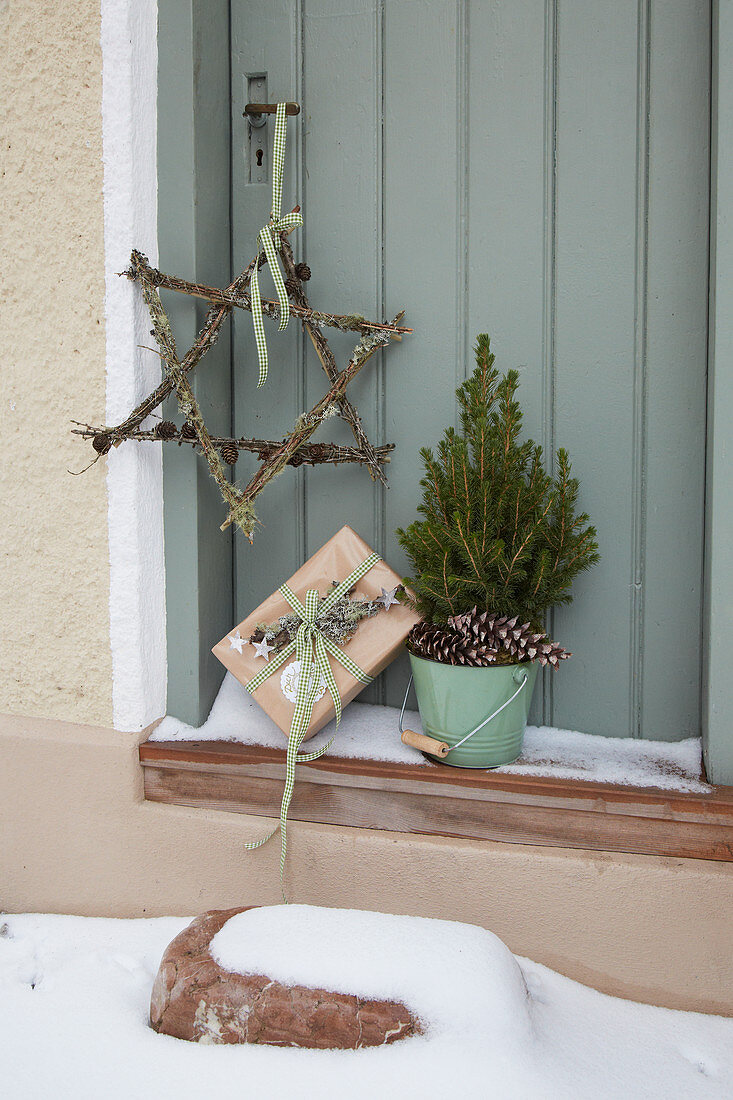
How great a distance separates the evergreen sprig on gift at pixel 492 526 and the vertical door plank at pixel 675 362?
20cm

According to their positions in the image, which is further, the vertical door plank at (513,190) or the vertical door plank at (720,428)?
the vertical door plank at (513,190)

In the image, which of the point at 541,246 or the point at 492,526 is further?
the point at 541,246

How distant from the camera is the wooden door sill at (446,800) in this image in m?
1.41

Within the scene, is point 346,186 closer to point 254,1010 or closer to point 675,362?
point 675,362

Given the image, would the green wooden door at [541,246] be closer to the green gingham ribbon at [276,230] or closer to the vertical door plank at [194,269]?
the vertical door plank at [194,269]

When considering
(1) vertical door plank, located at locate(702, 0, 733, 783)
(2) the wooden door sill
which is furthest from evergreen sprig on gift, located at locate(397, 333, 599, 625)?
(2) the wooden door sill

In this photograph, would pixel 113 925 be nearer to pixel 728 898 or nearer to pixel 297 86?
pixel 728 898

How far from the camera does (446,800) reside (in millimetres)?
1527

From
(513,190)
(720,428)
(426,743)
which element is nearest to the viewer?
(720,428)

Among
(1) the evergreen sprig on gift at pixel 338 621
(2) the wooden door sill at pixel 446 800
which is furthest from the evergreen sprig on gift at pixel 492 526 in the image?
(2) the wooden door sill at pixel 446 800

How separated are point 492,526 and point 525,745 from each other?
0.49 meters

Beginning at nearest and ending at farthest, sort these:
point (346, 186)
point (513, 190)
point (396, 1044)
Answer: point (396, 1044) → point (513, 190) → point (346, 186)

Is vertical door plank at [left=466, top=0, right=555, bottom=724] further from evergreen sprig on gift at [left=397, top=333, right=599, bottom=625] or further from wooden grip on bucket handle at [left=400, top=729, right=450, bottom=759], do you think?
wooden grip on bucket handle at [left=400, top=729, right=450, bottom=759]

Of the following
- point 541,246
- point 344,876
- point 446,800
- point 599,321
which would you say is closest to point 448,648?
point 446,800
